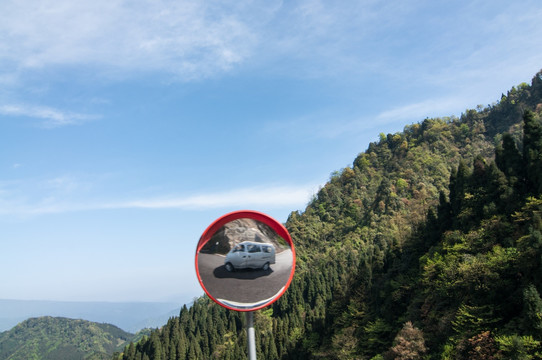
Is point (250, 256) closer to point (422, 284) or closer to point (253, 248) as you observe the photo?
point (253, 248)

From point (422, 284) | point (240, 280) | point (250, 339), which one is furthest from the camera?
point (422, 284)

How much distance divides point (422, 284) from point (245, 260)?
2615 cm

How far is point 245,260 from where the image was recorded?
14.1 feet

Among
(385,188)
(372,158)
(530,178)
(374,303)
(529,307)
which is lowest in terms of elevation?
(374,303)

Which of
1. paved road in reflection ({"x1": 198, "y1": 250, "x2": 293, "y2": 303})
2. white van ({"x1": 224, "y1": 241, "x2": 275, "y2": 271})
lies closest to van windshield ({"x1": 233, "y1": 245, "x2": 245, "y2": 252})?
white van ({"x1": 224, "y1": 241, "x2": 275, "y2": 271})

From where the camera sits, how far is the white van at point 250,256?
425 centimetres

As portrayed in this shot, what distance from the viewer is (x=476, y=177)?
29.6 meters

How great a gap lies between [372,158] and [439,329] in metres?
74.3

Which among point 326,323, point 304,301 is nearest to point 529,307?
point 326,323

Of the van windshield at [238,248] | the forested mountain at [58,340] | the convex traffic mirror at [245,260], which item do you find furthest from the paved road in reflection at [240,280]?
the forested mountain at [58,340]

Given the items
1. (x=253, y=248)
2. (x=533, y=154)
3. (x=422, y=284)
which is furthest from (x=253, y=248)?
(x=533, y=154)

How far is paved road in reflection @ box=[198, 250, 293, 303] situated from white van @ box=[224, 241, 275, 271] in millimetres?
53

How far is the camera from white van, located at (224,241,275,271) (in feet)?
14.0

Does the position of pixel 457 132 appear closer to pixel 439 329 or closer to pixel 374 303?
pixel 374 303
